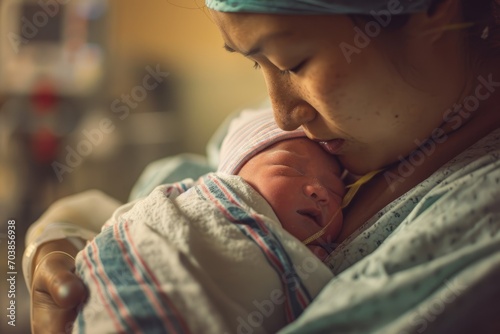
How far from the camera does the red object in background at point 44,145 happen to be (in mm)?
2867

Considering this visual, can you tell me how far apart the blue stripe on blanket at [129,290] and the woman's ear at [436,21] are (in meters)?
0.50

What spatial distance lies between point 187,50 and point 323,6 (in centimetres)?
271

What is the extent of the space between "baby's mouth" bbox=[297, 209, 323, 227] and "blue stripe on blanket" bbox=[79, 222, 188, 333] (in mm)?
281

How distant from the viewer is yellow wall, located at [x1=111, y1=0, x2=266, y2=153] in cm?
336

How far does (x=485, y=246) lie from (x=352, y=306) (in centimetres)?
18

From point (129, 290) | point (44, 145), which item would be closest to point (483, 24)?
point (129, 290)

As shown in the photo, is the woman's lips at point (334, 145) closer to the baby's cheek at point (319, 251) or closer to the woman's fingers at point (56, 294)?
the baby's cheek at point (319, 251)

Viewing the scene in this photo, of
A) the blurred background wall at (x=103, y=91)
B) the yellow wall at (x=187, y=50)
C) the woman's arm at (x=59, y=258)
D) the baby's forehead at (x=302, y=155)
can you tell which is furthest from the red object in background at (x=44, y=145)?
A: the baby's forehead at (x=302, y=155)

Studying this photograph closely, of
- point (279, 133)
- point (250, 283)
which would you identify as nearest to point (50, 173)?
point (279, 133)

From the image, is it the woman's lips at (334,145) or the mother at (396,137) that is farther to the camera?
the woman's lips at (334,145)

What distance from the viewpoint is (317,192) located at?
95cm

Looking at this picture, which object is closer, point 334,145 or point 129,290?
point 129,290

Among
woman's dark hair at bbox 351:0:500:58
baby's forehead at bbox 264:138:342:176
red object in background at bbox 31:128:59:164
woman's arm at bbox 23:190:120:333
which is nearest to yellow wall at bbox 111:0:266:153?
red object in background at bbox 31:128:59:164

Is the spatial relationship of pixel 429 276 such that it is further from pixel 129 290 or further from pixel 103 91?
pixel 103 91
